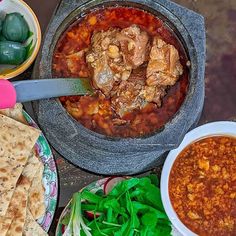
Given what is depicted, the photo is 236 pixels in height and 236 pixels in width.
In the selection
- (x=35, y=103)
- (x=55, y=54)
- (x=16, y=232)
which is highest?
(x=55, y=54)

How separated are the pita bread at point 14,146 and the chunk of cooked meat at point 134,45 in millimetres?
333

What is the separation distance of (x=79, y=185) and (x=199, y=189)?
1.15 feet

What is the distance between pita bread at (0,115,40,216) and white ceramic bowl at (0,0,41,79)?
0.44 feet

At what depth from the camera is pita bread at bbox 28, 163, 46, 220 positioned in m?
1.87

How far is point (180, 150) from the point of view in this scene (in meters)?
1.90

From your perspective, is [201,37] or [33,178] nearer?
[201,37]

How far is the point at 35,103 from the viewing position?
1.93 metres

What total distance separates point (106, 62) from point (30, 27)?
1.13ft

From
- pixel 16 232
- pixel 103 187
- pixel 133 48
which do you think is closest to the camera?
pixel 133 48

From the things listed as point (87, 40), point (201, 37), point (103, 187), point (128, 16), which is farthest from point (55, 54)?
point (103, 187)

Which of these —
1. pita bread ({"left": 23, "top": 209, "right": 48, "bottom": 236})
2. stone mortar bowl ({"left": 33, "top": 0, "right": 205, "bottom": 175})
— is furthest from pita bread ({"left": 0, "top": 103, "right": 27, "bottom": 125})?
pita bread ({"left": 23, "top": 209, "right": 48, "bottom": 236})

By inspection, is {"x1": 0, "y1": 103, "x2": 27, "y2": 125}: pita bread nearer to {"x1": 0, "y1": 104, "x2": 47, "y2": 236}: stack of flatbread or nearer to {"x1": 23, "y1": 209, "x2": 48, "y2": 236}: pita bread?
{"x1": 0, "y1": 104, "x2": 47, "y2": 236}: stack of flatbread

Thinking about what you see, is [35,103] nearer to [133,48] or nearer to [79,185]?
[79,185]

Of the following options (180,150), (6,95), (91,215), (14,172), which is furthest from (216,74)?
(6,95)
